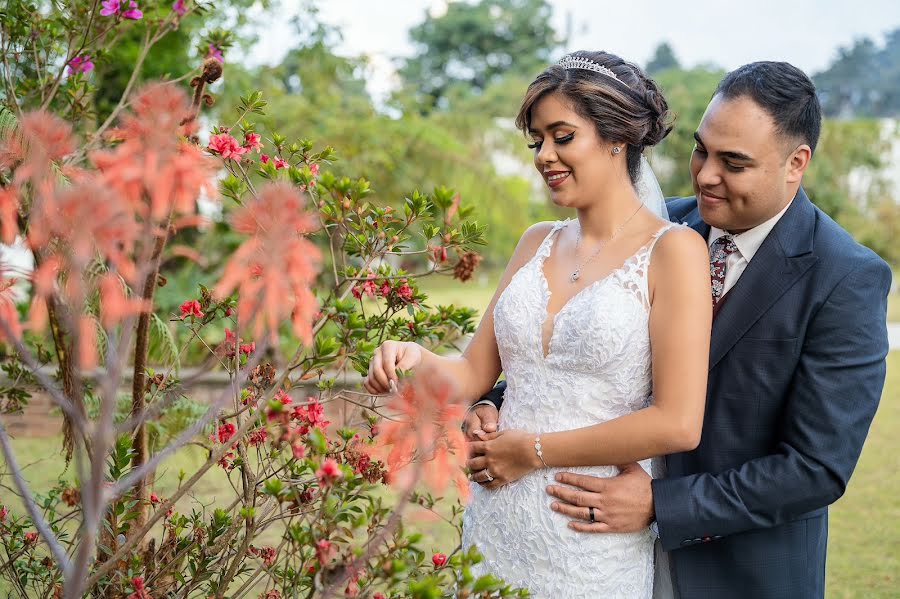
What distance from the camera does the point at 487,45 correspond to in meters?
40.1

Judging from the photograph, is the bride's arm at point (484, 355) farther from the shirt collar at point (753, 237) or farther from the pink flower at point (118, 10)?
the pink flower at point (118, 10)

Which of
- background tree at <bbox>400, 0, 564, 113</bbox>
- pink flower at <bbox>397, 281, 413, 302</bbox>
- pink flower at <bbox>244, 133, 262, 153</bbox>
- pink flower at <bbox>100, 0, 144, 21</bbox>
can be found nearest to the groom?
pink flower at <bbox>397, 281, 413, 302</bbox>

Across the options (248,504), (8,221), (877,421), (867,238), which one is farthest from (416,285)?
(867,238)

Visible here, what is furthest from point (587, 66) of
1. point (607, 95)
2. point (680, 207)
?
point (680, 207)

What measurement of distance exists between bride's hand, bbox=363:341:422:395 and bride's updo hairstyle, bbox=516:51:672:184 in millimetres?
671

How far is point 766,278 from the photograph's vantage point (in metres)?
2.21

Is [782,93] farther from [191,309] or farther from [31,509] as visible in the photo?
[31,509]

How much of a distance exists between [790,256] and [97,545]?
2.02 m

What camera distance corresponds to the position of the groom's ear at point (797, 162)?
2275 millimetres

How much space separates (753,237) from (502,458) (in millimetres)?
888

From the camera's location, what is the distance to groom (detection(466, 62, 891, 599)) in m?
2.09

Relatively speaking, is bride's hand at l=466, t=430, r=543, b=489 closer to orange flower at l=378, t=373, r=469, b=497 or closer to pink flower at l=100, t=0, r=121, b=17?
orange flower at l=378, t=373, r=469, b=497

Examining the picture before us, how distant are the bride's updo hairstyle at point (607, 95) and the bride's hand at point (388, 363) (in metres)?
0.67

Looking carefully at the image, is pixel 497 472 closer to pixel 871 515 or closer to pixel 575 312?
pixel 575 312
